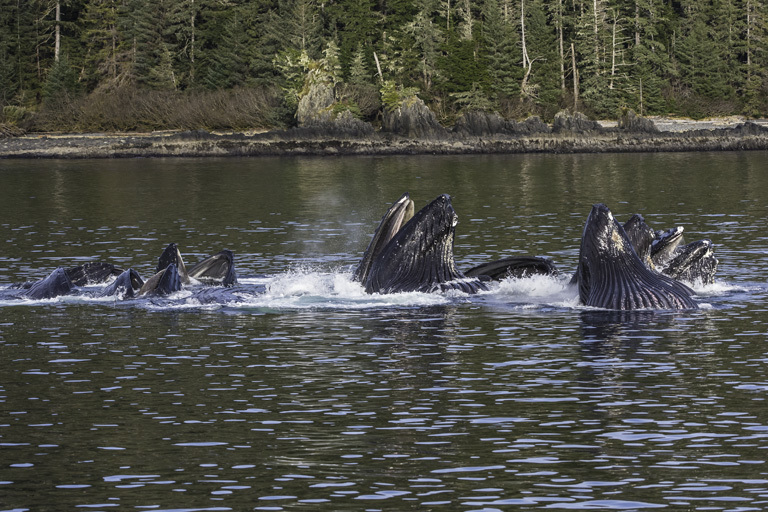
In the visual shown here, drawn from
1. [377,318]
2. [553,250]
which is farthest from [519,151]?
[377,318]

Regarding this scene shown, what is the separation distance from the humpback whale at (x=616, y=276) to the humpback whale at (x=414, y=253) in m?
2.64

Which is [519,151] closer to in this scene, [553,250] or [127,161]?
[127,161]

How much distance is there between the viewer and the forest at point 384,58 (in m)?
126

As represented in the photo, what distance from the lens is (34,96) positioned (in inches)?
5335

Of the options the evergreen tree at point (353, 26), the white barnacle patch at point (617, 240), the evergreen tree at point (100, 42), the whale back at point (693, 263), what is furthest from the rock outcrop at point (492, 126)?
the white barnacle patch at point (617, 240)

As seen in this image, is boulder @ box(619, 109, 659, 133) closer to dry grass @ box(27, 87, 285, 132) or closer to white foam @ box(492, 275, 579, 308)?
dry grass @ box(27, 87, 285, 132)

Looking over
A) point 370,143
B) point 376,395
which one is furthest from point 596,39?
point 376,395

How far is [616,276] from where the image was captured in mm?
24328

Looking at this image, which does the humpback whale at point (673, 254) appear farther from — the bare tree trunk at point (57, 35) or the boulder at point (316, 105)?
the bare tree trunk at point (57, 35)

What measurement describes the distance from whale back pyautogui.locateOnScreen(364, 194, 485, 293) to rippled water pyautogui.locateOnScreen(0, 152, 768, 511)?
1.28 ft

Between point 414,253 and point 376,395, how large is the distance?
8.04 metres

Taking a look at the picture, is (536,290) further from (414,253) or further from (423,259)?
(414,253)

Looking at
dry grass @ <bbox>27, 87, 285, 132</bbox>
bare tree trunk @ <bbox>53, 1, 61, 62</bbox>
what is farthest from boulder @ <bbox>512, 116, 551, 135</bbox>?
bare tree trunk @ <bbox>53, 1, 61, 62</bbox>

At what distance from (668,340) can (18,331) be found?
1170 centimetres
